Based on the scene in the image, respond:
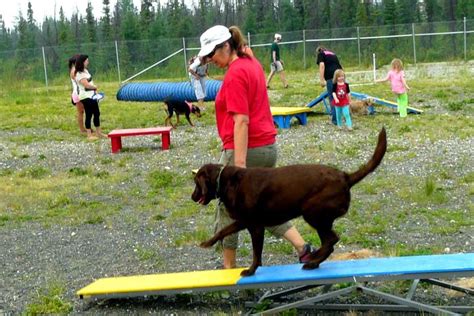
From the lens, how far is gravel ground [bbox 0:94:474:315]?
590 centimetres

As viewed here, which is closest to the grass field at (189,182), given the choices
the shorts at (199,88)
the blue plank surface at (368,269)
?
the shorts at (199,88)

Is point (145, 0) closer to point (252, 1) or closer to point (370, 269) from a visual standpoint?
point (252, 1)

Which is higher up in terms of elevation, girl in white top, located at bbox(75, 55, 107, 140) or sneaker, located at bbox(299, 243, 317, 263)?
girl in white top, located at bbox(75, 55, 107, 140)

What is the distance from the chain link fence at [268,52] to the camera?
114 feet

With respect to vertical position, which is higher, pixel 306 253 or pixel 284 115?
pixel 284 115

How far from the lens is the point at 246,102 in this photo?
18.1ft

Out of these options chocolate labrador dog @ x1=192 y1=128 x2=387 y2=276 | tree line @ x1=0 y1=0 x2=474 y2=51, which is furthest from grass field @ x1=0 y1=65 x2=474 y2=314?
tree line @ x1=0 y1=0 x2=474 y2=51

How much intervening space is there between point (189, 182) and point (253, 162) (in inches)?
201

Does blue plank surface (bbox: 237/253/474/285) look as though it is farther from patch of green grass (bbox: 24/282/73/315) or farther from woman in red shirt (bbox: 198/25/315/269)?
patch of green grass (bbox: 24/282/73/315)

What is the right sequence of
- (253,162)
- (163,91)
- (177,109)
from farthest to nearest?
(163,91) < (177,109) < (253,162)

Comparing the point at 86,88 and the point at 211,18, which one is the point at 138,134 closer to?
the point at 86,88

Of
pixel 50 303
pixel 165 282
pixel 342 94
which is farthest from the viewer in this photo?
pixel 342 94

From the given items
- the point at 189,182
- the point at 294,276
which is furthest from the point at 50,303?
the point at 189,182

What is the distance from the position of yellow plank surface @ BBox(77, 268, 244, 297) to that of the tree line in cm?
4361
